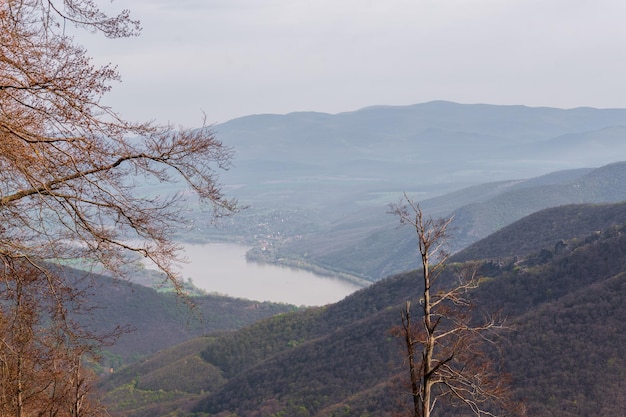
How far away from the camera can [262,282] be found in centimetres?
9562

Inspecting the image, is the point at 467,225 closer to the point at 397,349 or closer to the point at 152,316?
the point at 152,316

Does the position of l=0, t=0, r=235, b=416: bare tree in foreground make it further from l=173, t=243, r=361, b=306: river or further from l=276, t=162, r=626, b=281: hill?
l=276, t=162, r=626, b=281: hill

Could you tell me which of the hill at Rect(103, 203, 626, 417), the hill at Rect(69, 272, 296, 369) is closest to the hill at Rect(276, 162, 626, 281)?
the hill at Rect(69, 272, 296, 369)

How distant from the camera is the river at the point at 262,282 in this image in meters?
84.1

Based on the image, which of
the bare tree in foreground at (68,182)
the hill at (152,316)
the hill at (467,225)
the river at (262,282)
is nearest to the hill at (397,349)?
the bare tree in foreground at (68,182)

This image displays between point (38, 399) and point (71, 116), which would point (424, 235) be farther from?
point (38, 399)

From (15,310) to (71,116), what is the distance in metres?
2.16

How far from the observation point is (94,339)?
19.3ft

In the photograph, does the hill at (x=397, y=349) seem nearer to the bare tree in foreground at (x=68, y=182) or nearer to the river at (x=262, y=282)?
the bare tree in foreground at (x=68, y=182)

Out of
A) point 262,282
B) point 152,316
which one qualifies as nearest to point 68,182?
point 152,316

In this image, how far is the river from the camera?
84.1 metres

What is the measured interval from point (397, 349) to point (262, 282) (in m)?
65.4

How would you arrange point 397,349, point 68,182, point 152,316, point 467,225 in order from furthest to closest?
point 467,225
point 152,316
point 397,349
point 68,182

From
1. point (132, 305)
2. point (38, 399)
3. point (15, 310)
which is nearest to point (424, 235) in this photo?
point (15, 310)
